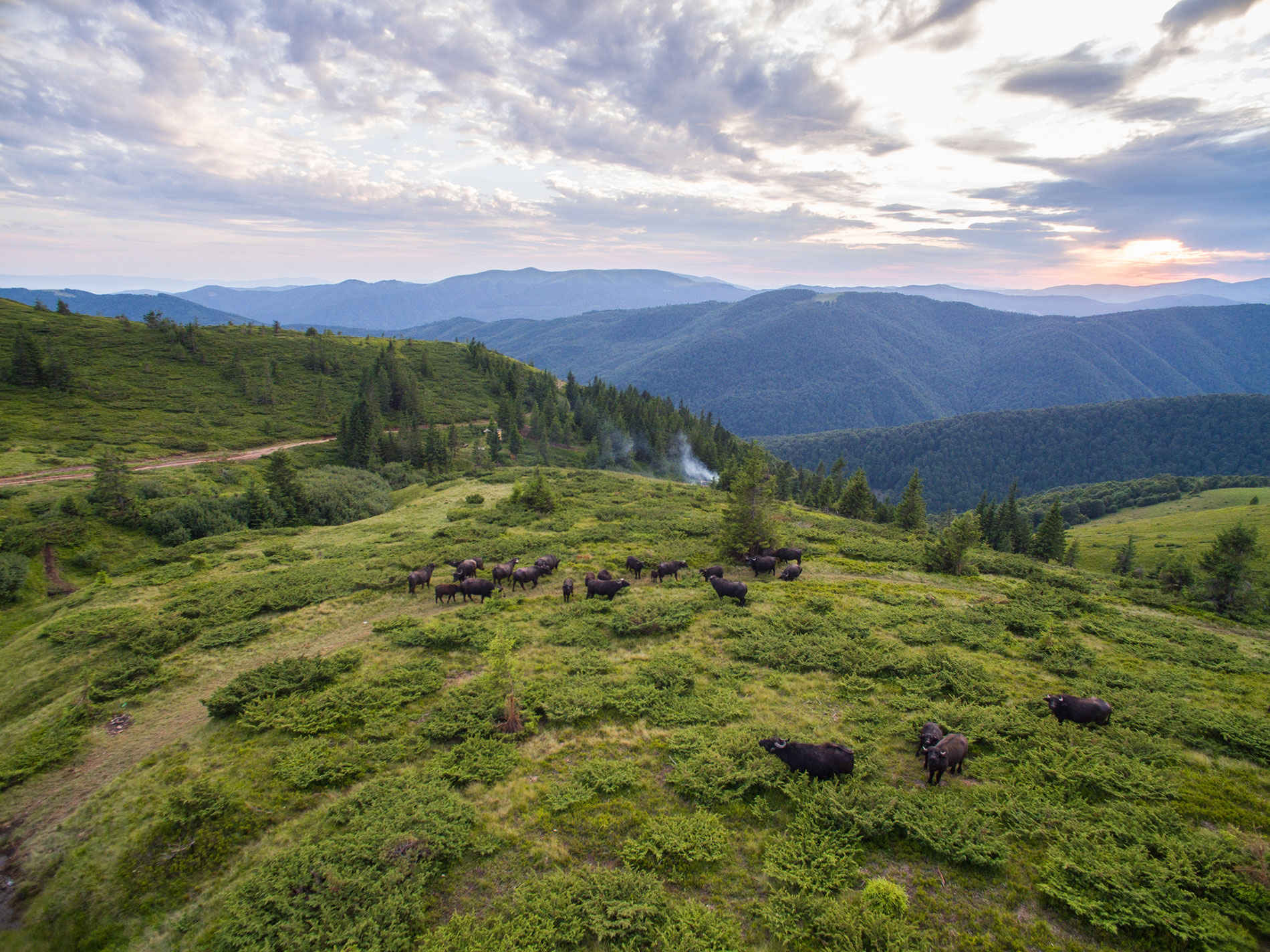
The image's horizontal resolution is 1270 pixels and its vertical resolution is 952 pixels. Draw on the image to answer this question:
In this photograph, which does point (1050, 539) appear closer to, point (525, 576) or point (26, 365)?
point (525, 576)

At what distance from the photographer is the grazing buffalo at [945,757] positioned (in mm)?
13391

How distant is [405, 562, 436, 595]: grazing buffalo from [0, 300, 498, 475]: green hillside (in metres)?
53.8

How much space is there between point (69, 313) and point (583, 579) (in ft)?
522

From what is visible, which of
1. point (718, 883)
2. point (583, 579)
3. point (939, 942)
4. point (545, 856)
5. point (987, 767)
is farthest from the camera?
point (583, 579)

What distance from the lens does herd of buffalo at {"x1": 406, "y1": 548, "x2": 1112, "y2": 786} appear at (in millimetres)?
13648

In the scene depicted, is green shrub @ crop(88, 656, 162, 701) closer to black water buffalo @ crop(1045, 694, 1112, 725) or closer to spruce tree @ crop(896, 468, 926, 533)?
black water buffalo @ crop(1045, 694, 1112, 725)

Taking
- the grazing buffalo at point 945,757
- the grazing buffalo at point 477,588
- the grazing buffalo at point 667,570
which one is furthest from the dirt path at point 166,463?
the grazing buffalo at point 945,757

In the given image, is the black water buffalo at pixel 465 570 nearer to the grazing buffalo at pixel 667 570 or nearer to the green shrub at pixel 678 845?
Answer: the grazing buffalo at pixel 667 570

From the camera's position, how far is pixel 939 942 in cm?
943

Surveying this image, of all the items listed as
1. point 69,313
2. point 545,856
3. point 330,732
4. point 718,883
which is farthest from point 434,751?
point 69,313

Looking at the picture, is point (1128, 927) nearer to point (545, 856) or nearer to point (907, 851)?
point (907, 851)

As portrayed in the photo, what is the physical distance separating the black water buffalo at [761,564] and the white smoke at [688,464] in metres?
74.6

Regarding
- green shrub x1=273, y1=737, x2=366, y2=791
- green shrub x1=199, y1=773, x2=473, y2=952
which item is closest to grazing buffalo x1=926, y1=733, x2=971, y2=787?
green shrub x1=199, y1=773, x2=473, y2=952

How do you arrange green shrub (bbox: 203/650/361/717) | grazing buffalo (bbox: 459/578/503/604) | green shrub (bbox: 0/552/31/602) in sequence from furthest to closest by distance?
1. green shrub (bbox: 0/552/31/602)
2. grazing buffalo (bbox: 459/578/503/604)
3. green shrub (bbox: 203/650/361/717)
